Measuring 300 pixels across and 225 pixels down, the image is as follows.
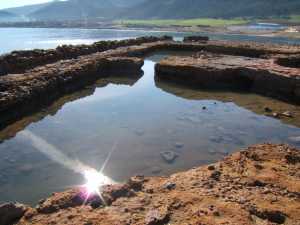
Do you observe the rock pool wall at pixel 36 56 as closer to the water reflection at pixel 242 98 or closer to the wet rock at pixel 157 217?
the water reflection at pixel 242 98

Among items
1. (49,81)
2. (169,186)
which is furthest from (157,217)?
(49,81)

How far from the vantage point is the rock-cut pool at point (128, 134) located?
6945 mm

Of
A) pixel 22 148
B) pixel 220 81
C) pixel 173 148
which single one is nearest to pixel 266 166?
pixel 173 148

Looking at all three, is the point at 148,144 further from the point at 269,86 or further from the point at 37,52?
the point at 37,52

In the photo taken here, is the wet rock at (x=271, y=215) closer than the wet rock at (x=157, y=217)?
No

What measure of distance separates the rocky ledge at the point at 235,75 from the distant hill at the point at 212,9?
97441 millimetres

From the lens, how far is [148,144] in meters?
8.29

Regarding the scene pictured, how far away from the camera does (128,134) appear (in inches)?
350

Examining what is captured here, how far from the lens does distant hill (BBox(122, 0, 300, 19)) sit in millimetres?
113938

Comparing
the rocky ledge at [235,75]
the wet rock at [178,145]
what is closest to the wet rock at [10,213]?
the wet rock at [178,145]

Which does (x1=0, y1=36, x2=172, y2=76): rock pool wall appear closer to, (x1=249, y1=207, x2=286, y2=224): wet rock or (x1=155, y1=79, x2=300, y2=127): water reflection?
(x1=155, y1=79, x2=300, y2=127): water reflection

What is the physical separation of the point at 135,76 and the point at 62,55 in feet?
16.2

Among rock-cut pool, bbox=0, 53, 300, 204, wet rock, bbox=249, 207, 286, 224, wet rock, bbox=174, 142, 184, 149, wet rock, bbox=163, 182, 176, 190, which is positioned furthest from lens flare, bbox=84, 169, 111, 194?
wet rock, bbox=249, 207, 286, 224

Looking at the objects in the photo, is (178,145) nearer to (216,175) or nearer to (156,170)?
(156,170)
